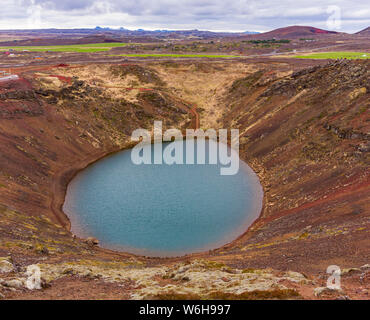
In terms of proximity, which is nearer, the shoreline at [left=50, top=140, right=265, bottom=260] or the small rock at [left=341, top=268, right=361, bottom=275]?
the small rock at [left=341, top=268, right=361, bottom=275]

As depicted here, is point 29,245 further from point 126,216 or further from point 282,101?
point 282,101

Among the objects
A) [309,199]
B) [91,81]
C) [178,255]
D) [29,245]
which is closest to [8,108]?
[91,81]

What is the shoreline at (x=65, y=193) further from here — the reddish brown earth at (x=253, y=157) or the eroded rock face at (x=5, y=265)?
the eroded rock face at (x=5, y=265)

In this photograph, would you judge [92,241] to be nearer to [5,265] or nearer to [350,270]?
[5,265]

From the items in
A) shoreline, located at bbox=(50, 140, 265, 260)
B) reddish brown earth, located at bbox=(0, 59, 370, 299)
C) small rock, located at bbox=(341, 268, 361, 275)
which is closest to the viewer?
A: small rock, located at bbox=(341, 268, 361, 275)

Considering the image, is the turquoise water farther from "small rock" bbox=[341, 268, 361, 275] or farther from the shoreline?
"small rock" bbox=[341, 268, 361, 275]

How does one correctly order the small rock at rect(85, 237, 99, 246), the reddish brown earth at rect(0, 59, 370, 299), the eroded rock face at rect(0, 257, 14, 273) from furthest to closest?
the small rock at rect(85, 237, 99, 246) → the reddish brown earth at rect(0, 59, 370, 299) → the eroded rock face at rect(0, 257, 14, 273)

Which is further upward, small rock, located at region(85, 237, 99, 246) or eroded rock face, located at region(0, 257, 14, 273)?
eroded rock face, located at region(0, 257, 14, 273)

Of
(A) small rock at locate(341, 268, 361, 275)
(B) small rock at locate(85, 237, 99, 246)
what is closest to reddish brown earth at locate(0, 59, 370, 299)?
(A) small rock at locate(341, 268, 361, 275)
